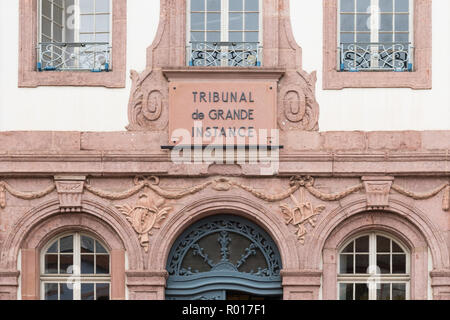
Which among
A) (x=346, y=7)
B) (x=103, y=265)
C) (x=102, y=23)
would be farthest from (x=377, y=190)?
(x=102, y=23)

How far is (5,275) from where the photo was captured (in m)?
16.6

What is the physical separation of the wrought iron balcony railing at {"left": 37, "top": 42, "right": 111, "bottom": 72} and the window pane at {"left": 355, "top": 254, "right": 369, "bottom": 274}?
434 centimetres

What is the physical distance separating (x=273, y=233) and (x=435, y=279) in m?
2.21

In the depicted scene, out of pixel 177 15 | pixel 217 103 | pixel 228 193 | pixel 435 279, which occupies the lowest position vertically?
pixel 435 279

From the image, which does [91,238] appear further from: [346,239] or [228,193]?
[346,239]

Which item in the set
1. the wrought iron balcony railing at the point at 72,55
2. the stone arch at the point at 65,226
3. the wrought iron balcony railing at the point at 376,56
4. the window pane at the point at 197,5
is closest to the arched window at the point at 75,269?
the stone arch at the point at 65,226

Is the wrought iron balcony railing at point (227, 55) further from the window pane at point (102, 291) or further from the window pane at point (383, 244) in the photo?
the window pane at point (102, 291)

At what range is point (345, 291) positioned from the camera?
16859mm

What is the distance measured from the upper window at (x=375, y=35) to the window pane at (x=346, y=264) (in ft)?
8.27

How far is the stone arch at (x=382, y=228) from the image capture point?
1656 centimetres

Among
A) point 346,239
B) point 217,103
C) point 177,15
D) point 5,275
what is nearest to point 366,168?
point 346,239

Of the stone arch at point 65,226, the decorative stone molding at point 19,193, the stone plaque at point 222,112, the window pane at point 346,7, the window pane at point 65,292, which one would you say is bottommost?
the window pane at point 65,292

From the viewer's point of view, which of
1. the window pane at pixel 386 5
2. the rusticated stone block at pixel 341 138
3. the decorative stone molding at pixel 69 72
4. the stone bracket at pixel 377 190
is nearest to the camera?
the stone bracket at pixel 377 190

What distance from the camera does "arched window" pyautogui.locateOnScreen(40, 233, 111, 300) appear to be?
55.4ft
